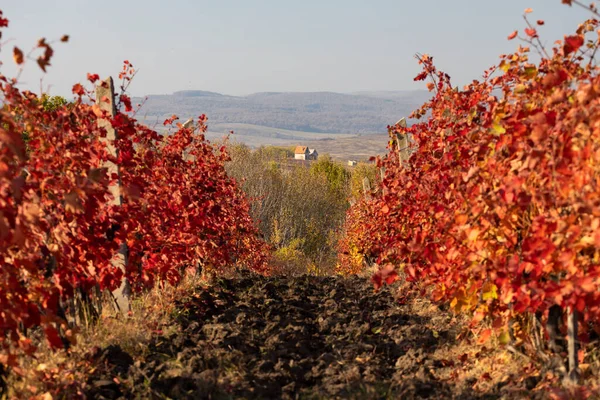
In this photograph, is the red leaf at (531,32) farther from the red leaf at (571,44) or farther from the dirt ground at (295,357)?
the dirt ground at (295,357)

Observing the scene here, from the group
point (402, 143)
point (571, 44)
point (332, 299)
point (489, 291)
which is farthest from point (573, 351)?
point (402, 143)

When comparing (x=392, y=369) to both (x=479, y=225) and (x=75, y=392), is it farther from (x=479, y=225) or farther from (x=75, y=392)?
(x=75, y=392)

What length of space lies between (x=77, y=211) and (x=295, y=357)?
2102 millimetres

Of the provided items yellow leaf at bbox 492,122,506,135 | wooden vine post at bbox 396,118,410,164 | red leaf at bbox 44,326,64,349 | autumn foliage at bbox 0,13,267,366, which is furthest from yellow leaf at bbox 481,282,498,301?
wooden vine post at bbox 396,118,410,164

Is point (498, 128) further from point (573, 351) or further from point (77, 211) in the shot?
point (77, 211)

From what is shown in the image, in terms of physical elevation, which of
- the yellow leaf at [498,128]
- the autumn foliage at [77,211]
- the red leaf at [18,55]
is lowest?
the autumn foliage at [77,211]

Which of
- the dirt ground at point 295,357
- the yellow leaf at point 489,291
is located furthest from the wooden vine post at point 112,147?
the yellow leaf at point 489,291

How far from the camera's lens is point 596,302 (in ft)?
12.8

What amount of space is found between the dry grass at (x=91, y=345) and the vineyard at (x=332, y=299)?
0.8 inches

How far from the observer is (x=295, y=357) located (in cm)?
532

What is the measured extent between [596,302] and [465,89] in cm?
366

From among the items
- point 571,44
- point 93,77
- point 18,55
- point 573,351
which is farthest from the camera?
point 93,77

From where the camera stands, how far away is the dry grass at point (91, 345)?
414 centimetres

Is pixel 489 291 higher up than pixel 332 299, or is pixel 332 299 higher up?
pixel 489 291
